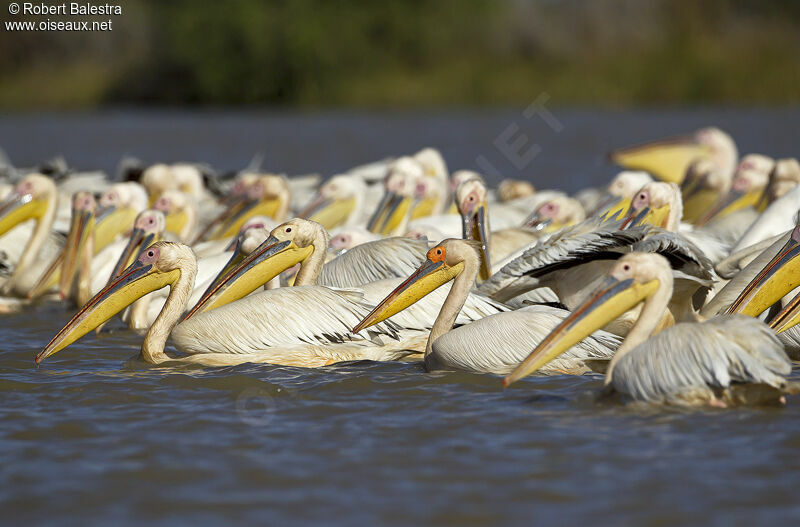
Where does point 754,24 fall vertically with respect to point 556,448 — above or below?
above

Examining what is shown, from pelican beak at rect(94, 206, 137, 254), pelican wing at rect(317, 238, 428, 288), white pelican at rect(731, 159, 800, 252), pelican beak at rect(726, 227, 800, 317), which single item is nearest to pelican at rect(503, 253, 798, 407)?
pelican beak at rect(726, 227, 800, 317)

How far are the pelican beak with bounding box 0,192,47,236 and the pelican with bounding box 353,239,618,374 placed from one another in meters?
3.54

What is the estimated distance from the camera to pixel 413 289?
16.8 ft

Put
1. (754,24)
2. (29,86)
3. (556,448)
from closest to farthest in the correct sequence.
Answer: (556,448), (754,24), (29,86)

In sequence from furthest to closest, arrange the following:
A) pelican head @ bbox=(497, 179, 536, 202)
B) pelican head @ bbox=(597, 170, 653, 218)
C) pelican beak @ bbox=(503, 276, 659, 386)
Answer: pelican head @ bbox=(497, 179, 536, 202) < pelican head @ bbox=(597, 170, 653, 218) < pelican beak @ bbox=(503, 276, 659, 386)

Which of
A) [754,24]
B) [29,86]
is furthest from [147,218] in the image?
[29,86]

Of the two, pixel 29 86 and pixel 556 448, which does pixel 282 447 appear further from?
pixel 29 86

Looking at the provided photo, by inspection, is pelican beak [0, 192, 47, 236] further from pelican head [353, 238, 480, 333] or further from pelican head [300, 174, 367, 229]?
pelican head [353, 238, 480, 333]

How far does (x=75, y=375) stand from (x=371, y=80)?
26904mm

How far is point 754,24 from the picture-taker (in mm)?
29062

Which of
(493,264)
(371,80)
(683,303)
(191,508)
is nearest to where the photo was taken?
(191,508)

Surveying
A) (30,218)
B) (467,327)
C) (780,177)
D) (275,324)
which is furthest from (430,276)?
(30,218)

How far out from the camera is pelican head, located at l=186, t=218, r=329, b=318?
5656 millimetres

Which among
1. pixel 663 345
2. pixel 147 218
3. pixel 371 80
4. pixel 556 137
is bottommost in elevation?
pixel 663 345
